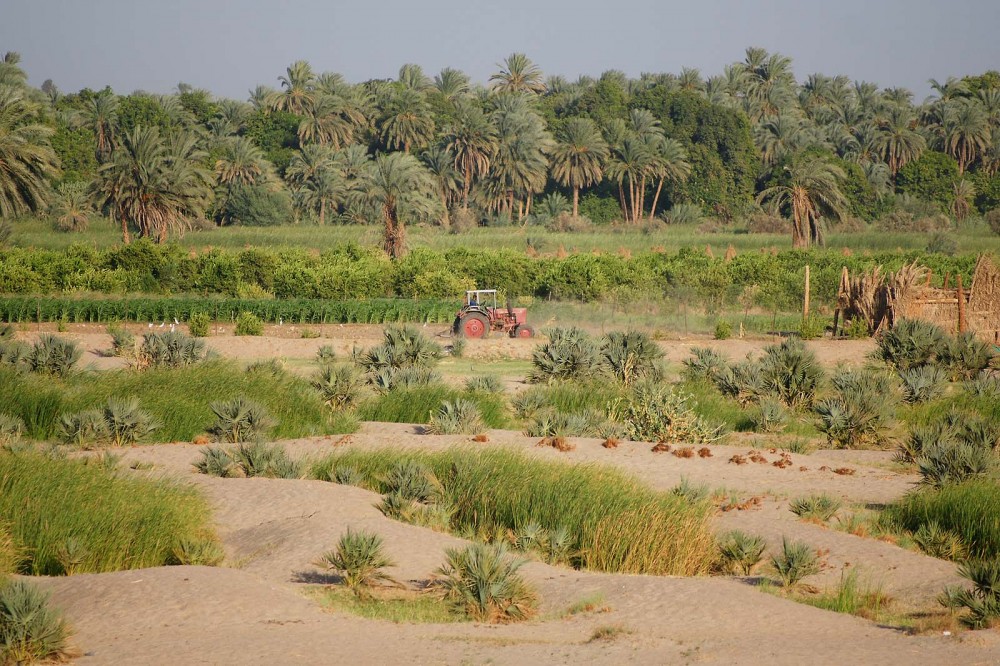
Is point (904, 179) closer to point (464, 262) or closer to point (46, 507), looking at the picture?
point (464, 262)

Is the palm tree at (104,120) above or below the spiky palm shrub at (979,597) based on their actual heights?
above

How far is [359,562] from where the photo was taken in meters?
Answer: 9.12

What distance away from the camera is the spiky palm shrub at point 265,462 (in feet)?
42.0

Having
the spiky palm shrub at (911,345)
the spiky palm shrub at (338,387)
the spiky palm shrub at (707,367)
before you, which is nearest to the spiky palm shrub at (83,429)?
the spiky palm shrub at (338,387)

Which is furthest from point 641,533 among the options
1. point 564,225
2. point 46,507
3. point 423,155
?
point 423,155

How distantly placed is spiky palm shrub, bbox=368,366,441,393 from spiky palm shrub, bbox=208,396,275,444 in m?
3.60

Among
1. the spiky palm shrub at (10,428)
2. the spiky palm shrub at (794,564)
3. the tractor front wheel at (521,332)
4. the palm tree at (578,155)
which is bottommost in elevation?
the tractor front wheel at (521,332)

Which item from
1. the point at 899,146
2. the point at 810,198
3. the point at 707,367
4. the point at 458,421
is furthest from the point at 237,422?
the point at 899,146

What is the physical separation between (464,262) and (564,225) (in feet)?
117

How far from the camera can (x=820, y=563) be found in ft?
33.1

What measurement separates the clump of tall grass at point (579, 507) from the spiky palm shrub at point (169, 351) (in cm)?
976

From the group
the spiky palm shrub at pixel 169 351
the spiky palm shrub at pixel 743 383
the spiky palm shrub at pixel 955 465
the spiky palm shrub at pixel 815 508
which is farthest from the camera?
the spiky palm shrub at pixel 169 351

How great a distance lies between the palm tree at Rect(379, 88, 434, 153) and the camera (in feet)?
285

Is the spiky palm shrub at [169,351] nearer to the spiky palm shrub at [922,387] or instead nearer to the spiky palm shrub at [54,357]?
the spiky palm shrub at [54,357]
